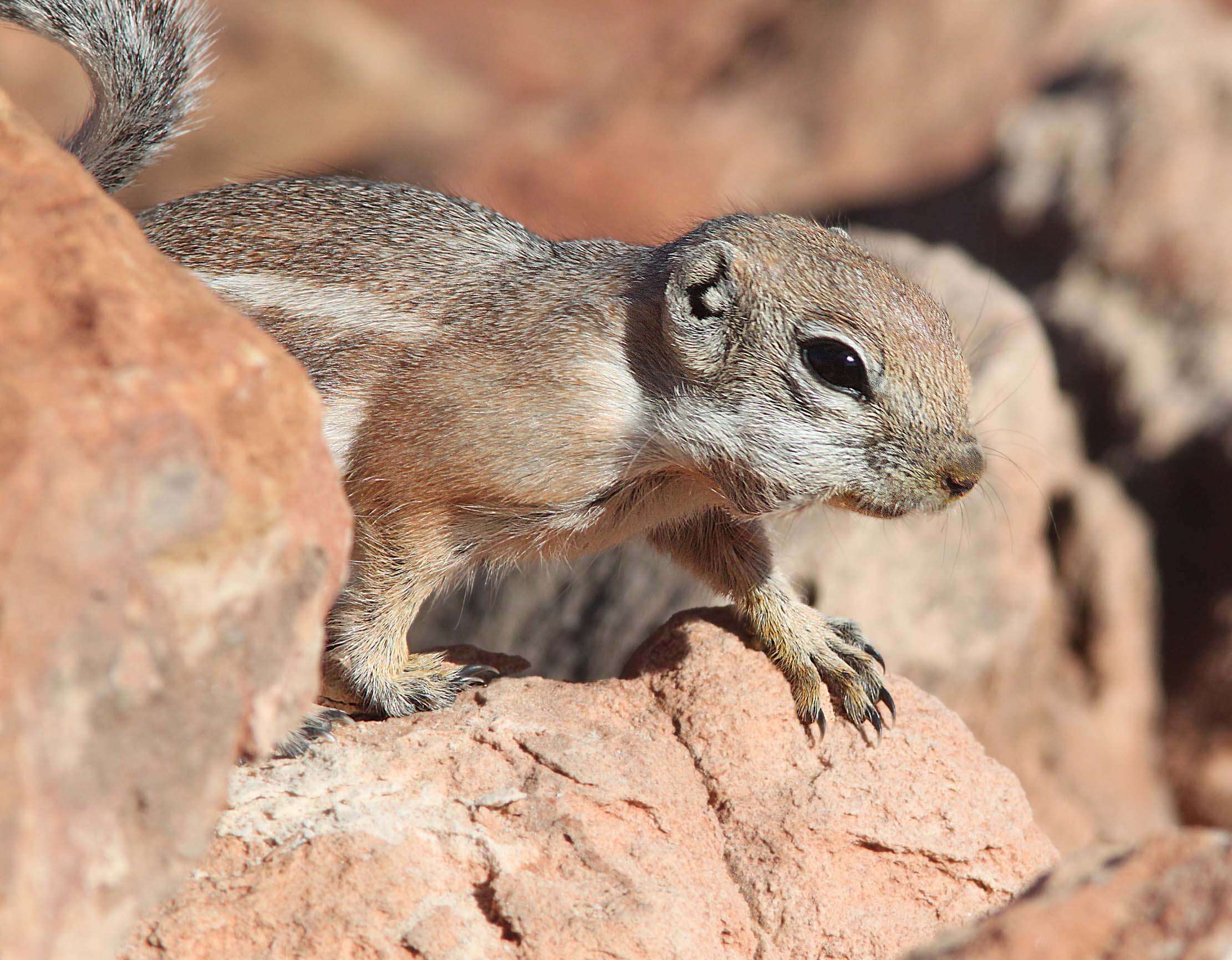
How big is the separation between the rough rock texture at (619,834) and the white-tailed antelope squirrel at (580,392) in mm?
250

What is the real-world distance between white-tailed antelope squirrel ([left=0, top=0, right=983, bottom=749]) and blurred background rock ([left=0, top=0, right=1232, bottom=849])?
1.02 m

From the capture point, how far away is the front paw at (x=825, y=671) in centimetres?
411

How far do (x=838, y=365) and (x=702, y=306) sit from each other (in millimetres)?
490

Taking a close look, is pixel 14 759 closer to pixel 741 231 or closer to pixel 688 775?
pixel 688 775

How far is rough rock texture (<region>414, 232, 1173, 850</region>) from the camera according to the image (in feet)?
20.0

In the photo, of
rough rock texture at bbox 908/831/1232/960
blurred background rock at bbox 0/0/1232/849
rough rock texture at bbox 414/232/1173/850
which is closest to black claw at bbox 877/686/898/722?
blurred background rock at bbox 0/0/1232/849

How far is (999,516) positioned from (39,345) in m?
4.95

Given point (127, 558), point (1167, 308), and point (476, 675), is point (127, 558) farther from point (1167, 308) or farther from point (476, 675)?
point (1167, 308)

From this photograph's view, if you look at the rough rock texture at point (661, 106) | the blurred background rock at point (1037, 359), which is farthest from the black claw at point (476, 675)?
the rough rock texture at point (661, 106)

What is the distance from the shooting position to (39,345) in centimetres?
238

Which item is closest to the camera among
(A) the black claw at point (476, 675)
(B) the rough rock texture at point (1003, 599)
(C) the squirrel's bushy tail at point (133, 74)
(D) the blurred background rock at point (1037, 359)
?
(A) the black claw at point (476, 675)

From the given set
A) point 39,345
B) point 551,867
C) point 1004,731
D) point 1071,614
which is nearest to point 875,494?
point 551,867

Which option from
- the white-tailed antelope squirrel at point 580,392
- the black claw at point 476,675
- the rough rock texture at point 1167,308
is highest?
the rough rock texture at point 1167,308

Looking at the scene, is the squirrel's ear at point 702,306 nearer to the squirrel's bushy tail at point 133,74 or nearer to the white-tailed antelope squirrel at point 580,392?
the white-tailed antelope squirrel at point 580,392
